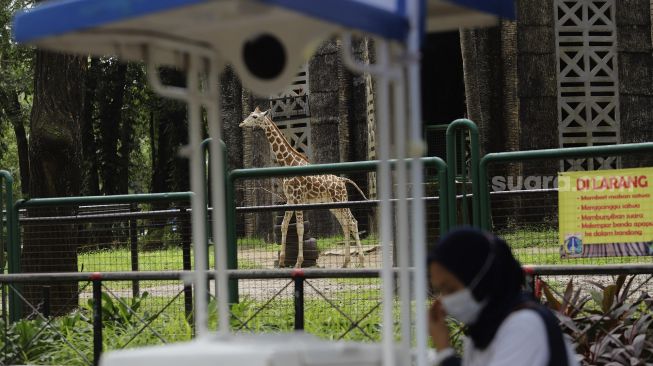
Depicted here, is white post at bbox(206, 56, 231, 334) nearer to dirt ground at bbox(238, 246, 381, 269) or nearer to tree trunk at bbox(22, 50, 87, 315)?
dirt ground at bbox(238, 246, 381, 269)

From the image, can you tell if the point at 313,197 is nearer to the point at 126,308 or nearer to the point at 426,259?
the point at 126,308

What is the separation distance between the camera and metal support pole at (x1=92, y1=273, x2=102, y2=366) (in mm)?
8781

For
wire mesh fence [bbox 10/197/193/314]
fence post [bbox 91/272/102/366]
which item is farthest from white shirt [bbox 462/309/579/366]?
wire mesh fence [bbox 10/197/193/314]

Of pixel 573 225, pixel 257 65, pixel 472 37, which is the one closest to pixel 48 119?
pixel 573 225

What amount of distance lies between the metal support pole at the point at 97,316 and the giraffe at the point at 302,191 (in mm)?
2903

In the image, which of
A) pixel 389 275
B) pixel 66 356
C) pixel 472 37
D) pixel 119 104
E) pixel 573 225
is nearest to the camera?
pixel 389 275

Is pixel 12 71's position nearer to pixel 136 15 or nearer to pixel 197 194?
pixel 197 194

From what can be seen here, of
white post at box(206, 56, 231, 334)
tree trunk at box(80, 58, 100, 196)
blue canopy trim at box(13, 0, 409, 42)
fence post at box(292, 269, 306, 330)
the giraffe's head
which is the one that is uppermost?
tree trunk at box(80, 58, 100, 196)

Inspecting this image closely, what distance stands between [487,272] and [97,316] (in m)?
5.49

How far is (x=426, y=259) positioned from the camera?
4.17 meters

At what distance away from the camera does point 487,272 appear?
3906 mm

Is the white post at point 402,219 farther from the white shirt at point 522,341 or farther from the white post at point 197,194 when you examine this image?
the white post at point 197,194

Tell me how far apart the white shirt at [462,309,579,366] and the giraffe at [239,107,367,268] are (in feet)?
22.6

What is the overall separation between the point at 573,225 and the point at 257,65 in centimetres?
514
